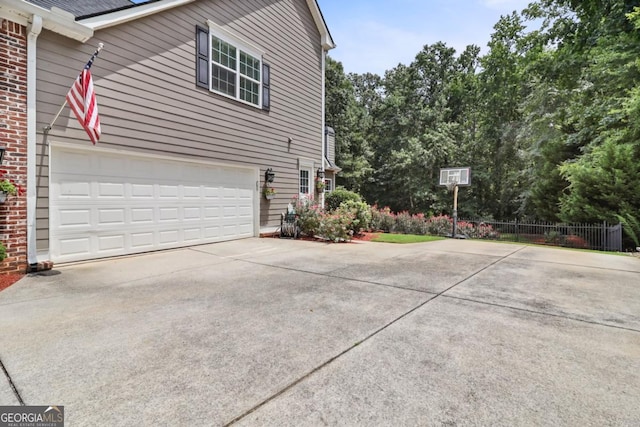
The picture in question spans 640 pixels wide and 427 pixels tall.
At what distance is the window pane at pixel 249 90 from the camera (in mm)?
8477

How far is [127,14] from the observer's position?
589cm

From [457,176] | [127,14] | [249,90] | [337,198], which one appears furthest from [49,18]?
[457,176]

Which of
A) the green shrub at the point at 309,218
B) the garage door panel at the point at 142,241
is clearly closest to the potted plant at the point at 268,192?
the green shrub at the point at 309,218

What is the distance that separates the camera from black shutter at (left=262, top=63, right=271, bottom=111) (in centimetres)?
898

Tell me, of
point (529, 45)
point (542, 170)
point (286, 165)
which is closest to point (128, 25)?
point (286, 165)

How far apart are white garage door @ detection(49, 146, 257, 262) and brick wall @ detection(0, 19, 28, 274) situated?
0.41m

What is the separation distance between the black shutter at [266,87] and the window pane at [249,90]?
20cm

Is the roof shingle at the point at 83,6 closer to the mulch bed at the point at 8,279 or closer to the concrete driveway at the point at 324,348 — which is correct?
the mulch bed at the point at 8,279

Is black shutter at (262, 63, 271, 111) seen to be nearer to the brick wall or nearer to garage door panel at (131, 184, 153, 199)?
garage door panel at (131, 184, 153, 199)

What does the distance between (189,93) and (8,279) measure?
4764 mm

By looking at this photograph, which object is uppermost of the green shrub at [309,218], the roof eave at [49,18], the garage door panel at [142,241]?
the roof eave at [49,18]

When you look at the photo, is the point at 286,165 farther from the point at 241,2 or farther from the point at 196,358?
the point at 196,358

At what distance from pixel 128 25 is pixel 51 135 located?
262 centimetres

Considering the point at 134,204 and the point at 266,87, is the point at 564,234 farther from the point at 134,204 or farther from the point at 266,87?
the point at 134,204
